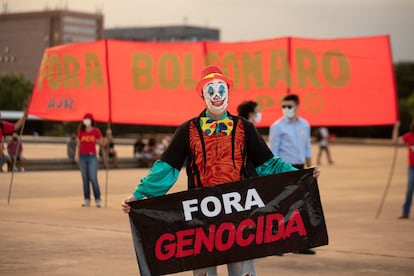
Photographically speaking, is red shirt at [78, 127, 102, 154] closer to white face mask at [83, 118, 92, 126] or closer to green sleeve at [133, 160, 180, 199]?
white face mask at [83, 118, 92, 126]

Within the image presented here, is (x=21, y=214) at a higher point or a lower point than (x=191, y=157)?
lower

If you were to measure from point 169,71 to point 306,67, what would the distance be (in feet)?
8.68

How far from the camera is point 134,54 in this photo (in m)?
17.5

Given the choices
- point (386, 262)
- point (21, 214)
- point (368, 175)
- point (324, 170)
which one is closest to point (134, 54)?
point (21, 214)

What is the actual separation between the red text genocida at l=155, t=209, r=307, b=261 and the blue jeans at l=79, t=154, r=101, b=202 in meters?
9.62

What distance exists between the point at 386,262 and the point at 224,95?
13.6 feet

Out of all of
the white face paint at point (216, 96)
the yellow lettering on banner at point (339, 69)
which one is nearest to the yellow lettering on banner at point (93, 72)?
the yellow lettering on banner at point (339, 69)

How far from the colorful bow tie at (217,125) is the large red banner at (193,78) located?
30.9ft

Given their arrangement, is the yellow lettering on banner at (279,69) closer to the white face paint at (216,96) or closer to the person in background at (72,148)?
the white face paint at (216,96)

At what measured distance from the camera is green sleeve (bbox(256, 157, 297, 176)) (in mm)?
6852

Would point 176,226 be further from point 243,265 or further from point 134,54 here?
point 134,54

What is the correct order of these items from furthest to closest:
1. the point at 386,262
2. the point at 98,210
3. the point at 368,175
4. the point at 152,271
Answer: the point at 368,175 → the point at 98,210 → the point at 386,262 → the point at 152,271

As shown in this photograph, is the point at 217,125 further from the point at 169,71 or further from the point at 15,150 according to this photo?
the point at 15,150

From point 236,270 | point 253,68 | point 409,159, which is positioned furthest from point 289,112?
point 253,68
